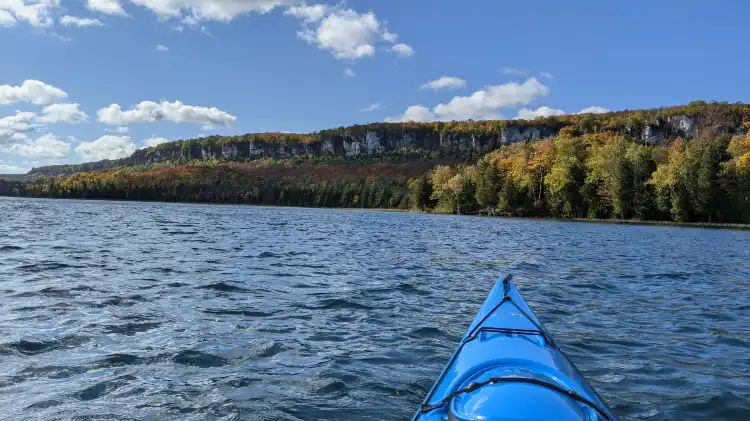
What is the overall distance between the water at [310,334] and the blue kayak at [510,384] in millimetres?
1430

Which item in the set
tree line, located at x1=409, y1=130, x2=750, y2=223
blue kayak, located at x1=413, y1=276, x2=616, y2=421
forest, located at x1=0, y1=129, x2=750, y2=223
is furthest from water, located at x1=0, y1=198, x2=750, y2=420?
forest, located at x1=0, y1=129, x2=750, y2=223

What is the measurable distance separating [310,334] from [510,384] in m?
5.65

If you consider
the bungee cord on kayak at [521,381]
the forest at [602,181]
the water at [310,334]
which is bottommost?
the water at [310,334]

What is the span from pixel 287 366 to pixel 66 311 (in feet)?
18.2

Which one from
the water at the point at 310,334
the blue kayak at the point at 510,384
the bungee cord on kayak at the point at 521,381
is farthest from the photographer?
the water at the point at 310,334

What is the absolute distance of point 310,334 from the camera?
9266 millimetres

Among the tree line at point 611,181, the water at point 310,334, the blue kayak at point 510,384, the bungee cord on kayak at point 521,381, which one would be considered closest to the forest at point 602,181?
the tree line at point 611,181

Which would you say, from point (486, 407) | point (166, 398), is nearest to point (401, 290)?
point (166, 398)

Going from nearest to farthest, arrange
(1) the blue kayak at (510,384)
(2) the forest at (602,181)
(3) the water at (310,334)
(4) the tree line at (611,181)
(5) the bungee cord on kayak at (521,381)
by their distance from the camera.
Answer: (1) the blue kayak at (510,384)
(5) the bungee cord on kayak at (521,381)
(3) the water at (310,334)
(4) the tree line at (611,181)
(2) the forest at (602,181)

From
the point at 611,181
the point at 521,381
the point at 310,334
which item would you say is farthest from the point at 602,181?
the point at 521,381

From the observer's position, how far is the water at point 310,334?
6266 mm

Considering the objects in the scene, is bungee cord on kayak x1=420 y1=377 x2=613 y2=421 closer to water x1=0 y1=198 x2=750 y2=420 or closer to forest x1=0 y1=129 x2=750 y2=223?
water x1=0 y1=198 x2=750 y2=420

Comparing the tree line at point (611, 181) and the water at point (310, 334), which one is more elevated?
the tree line at point (611, 181)

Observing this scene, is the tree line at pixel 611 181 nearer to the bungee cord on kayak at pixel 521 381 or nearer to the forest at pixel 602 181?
the forest at pixel 602 181
